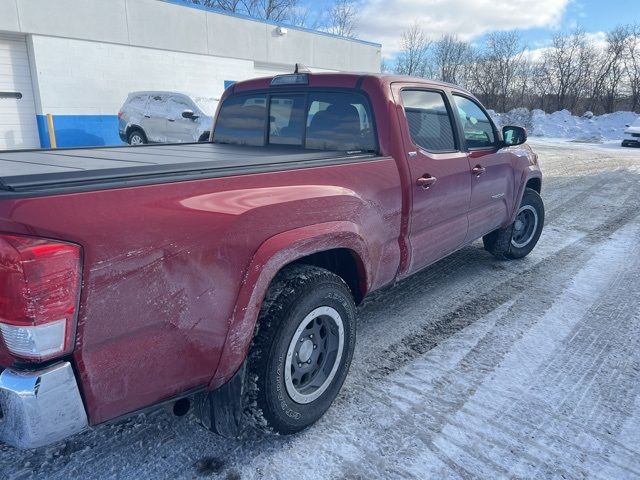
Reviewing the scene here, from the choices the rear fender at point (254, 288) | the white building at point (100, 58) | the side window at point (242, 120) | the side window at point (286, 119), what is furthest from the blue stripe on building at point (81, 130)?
the rear fender at point (254, 288)

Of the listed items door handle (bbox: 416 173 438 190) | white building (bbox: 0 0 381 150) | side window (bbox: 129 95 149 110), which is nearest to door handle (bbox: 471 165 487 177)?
door handle (bbox: 416 173 438 190)

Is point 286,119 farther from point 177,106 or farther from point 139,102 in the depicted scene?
point 139,102

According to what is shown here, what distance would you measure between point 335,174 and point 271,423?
1.30 meters

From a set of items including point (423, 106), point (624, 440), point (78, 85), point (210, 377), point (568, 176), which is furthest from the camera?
point (78, 85)

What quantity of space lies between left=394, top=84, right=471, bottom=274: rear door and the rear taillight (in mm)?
2198

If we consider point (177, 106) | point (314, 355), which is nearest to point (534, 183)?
point (314, 355)

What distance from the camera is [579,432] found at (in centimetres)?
250

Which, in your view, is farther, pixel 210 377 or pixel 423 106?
pixel 423 106

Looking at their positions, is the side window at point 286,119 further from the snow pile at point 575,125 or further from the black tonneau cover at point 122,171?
the snow pile at point 575,125

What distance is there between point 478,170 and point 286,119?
1.70 meters

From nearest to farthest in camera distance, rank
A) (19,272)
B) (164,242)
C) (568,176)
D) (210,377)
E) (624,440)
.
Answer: (19,272), (164,242), (210,377), (624,440), (568,176)

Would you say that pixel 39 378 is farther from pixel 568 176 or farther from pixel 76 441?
pixel 568 176

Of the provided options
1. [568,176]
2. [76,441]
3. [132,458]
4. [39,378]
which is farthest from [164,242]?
[568,176]

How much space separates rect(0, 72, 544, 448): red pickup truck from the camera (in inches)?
59.9
